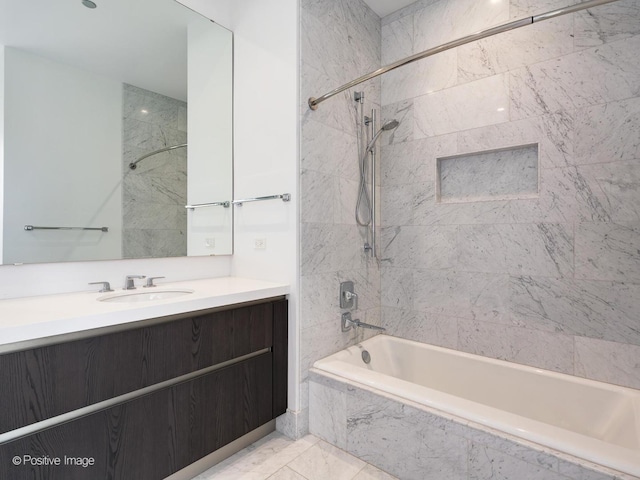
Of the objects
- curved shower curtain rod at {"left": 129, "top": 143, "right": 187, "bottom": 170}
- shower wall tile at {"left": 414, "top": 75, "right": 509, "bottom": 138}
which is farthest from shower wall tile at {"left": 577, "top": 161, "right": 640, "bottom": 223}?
curved shower curtain rod at {"left": 129, "top": 143, "right": 187, "bottom": 170}

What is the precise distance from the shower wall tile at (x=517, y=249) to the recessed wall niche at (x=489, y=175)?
0.64ft

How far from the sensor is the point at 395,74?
95.3 inches

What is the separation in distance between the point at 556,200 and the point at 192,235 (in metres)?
2.08

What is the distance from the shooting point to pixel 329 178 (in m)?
2.08

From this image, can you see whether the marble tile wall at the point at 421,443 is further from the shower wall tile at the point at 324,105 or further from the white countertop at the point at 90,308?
the shower wall tile at the point at 324,105

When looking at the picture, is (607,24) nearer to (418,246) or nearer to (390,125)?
(390,125)

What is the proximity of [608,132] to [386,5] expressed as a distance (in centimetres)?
163

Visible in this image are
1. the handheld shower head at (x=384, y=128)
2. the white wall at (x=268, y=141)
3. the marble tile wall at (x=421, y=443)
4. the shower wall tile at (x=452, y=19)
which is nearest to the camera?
the marble tile wall at (x=421, y=443)

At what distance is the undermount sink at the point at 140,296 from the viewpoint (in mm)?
1638

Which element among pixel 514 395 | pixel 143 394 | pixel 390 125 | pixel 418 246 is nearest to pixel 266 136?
pixel 390 125

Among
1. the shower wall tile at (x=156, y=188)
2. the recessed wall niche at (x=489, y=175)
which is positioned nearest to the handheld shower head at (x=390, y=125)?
the recessed wall niche at (x=489, y=175)

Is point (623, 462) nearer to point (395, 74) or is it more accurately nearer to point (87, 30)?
point (395, 74)

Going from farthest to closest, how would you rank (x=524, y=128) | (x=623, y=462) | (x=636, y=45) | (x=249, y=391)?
(x=524, y=128)
(x=249, y=391)
(x=636, y=45)
(x=623, y=462)

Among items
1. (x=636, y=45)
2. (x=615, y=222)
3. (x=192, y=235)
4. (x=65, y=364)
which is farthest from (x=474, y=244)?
(x=65, y=364)
